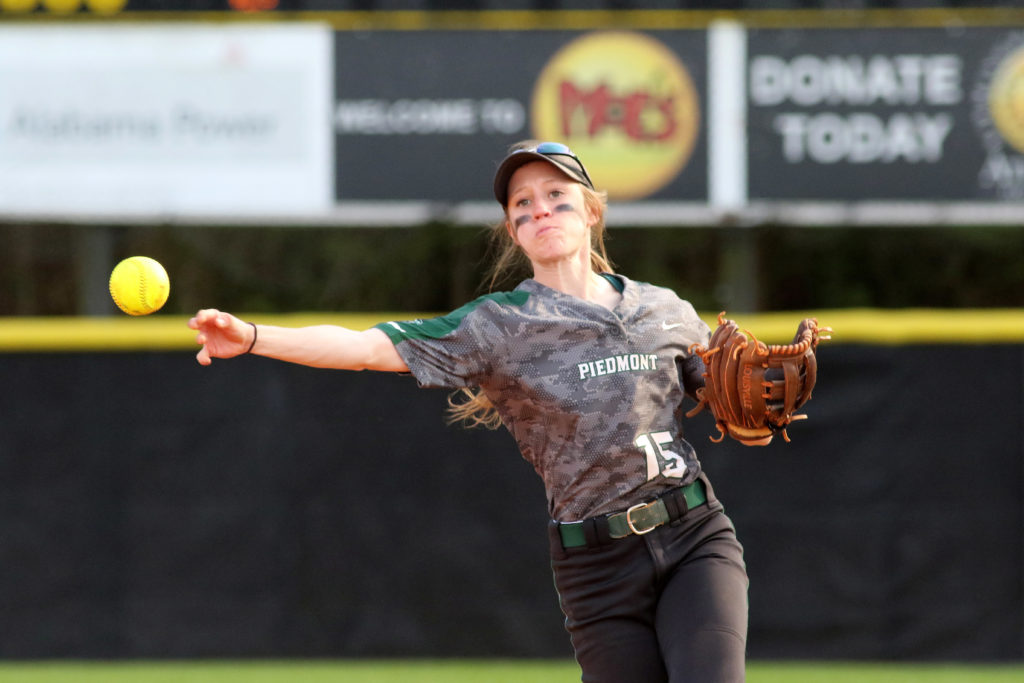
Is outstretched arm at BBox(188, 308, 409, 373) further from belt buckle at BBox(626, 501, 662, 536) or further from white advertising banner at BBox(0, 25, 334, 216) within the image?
white advertising banner at BBox(0, 25, 334, 216)

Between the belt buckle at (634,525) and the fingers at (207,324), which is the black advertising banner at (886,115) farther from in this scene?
the fingers at (207,324)

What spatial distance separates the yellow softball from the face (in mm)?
873

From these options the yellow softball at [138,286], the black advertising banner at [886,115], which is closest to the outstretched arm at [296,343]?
the yellow softball at [138,286]

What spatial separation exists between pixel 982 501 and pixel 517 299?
3678 millimetres

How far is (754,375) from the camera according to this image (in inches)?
124

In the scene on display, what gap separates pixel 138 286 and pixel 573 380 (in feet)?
3.39

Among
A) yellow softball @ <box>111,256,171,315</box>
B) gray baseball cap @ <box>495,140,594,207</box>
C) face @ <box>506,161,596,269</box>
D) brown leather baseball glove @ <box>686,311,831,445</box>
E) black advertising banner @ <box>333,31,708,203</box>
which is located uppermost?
black advertising banner @ <box>333,31,708,203</box>

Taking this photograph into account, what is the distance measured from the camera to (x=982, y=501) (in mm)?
6027

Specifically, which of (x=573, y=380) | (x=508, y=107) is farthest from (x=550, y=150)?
(x=508, y=107)

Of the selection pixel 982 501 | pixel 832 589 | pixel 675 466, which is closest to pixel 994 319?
pixel 982 501

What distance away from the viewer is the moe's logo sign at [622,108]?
7723 millimetres

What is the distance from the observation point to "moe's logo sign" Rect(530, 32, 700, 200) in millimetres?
7723

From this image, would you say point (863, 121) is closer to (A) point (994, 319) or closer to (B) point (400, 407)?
(A) point (994, 319)

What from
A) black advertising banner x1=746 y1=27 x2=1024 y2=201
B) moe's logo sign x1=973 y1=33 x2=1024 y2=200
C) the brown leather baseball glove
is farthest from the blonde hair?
moe's logo sign x1=973 y1=33 x2=1024 y2=200
